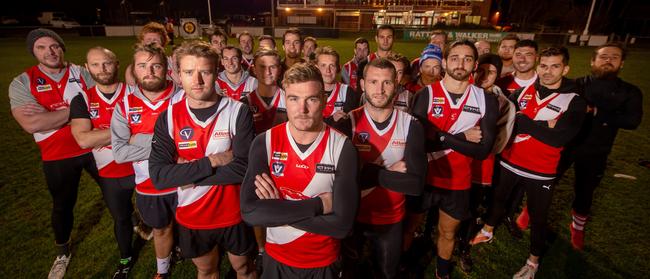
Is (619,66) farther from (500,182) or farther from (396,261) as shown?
(396,261)

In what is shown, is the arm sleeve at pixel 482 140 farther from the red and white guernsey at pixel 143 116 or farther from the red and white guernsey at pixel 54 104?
the red and white guernsey at pixel 54 104

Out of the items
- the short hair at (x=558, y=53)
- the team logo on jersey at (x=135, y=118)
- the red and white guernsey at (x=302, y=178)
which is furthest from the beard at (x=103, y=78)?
the short hair at (x=558, y=53)

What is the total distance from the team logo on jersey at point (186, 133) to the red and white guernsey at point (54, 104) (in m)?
2.09

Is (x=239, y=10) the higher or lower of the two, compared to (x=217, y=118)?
higher

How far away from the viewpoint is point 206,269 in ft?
10.1

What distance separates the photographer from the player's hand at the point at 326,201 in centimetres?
227

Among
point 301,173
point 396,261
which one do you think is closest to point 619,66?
point 396,261

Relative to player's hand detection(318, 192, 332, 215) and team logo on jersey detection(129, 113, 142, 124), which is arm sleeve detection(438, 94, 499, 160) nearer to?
player's hand detection(318, 192, 332, 215)

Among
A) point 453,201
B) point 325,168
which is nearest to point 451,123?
point 453,201

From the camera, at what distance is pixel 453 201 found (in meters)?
3.50

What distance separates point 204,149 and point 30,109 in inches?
99.2

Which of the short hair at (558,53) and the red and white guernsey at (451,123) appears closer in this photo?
the red and white guernsey at (451,123)

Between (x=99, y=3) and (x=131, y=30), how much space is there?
32.8m

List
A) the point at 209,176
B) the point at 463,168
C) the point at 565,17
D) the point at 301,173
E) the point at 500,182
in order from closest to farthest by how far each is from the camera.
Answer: the point at 301,173
the point at 209,176
the point at 463,168
the point at 500,182
the point at 565,17
